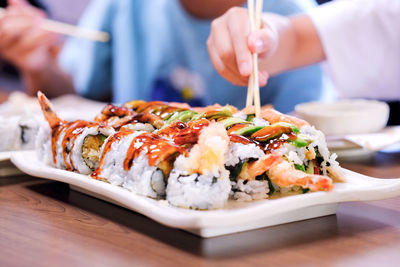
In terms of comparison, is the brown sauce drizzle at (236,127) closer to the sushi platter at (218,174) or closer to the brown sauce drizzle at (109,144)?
the sushi platter at (218,174)

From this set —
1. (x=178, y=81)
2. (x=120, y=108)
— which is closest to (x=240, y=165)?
(x=120, y=108)

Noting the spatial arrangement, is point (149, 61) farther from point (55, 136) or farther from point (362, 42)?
point (55, 136)

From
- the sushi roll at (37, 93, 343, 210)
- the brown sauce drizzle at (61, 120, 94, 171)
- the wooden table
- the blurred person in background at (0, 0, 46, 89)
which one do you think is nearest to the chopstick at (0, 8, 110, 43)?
the blurred person in background at (0, 0, 46, 89)

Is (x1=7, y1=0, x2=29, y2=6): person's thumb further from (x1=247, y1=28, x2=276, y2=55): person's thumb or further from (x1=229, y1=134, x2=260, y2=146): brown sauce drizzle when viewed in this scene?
(x1=229, y1=134, x2=260, y2=146): brown sauce drizzle

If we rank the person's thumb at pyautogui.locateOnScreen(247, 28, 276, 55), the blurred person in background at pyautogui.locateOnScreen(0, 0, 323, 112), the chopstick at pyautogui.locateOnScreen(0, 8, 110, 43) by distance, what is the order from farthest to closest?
the chopstick at pyautogui.locateOnScreen(0, 8, 110, 43) < the blurred person in background at pyautogui.locateOnScreen(0, 0, 323, 112) < the person's thumb at pyautogui.locateOnScreen(247, 28, 276, 55)

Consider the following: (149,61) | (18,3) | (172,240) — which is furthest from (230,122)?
(18,3)

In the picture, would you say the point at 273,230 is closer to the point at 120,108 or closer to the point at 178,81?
the point at 120,108
